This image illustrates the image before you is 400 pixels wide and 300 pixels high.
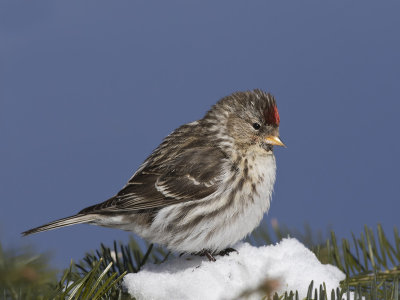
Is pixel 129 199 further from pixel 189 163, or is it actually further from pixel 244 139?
pixel 244 139

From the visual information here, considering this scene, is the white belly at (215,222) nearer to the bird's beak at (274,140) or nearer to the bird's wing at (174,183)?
the bird's wing at (174,183)

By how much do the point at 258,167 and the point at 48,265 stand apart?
2.46 metres

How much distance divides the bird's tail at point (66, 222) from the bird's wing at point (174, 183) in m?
0.05

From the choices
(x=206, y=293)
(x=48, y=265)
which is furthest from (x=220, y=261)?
(x=48, y=265)

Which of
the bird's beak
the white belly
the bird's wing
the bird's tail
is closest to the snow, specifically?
the white belly

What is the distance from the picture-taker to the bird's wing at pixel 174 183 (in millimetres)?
3617

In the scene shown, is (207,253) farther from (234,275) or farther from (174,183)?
(234,275)

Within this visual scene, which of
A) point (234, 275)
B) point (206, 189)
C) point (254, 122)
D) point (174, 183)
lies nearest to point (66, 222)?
point (174, 183)

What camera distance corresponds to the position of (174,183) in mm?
3676

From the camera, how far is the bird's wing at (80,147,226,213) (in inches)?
142

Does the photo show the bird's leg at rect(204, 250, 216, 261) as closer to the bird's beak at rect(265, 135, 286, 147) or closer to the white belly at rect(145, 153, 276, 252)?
the white belly at rect(145, 153, 276, 252)

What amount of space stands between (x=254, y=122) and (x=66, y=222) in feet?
5.03

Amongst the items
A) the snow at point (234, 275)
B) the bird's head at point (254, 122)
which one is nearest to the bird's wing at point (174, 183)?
the bird's head at point (254, 122)

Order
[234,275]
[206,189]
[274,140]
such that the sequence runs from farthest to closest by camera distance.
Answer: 1. [274,140]
2. [206,189]
3. [234,275]
